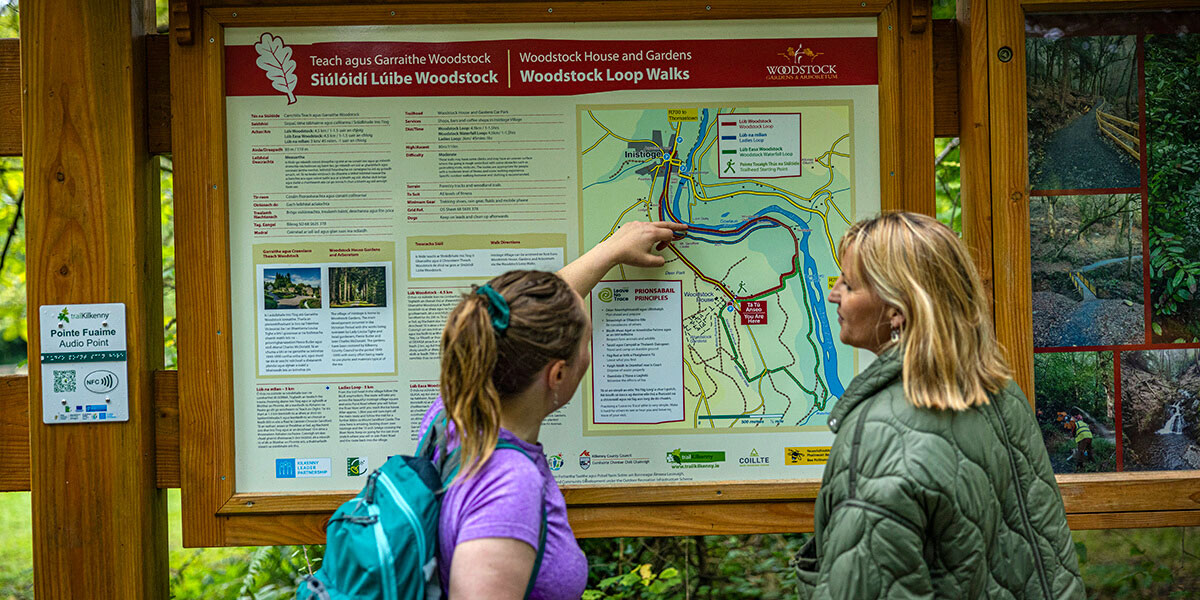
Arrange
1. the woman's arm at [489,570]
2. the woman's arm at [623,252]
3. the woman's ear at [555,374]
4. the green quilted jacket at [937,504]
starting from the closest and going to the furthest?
the woman's arm at [489,570] < the green quilted jacket at [937,504] < the woman's ear at [555,374] < the woman's arm at [623,252]

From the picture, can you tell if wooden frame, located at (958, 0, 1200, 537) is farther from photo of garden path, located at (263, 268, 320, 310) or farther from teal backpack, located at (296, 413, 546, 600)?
photo of garden path, located at (263, 268, 320, 310)

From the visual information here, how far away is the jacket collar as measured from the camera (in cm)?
178

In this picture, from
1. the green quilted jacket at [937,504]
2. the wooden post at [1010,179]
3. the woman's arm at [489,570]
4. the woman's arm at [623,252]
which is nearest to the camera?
the woman's arm at [489,570]

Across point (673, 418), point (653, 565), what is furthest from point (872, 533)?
point (653, 565)

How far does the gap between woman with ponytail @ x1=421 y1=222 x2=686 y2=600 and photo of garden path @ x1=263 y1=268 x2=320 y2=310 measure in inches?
38.3

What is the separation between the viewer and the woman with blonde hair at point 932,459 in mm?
1651

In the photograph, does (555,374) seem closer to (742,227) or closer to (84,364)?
(742,227)

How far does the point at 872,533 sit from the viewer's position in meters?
1.65

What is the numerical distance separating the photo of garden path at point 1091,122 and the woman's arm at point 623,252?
116cm

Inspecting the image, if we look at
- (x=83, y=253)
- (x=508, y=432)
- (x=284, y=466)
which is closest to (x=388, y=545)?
(x=508, y=432)

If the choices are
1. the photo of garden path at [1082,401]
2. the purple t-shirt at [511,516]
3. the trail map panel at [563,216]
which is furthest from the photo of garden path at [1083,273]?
the purple t-shirt at [511,516]

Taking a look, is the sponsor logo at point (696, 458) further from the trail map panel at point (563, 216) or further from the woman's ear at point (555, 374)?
the woman's ear at point (555, 374)

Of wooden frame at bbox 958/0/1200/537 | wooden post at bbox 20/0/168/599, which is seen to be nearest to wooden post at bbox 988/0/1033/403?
wooden frame at bbox 958/0/1200/537

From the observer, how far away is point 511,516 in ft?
5.15
